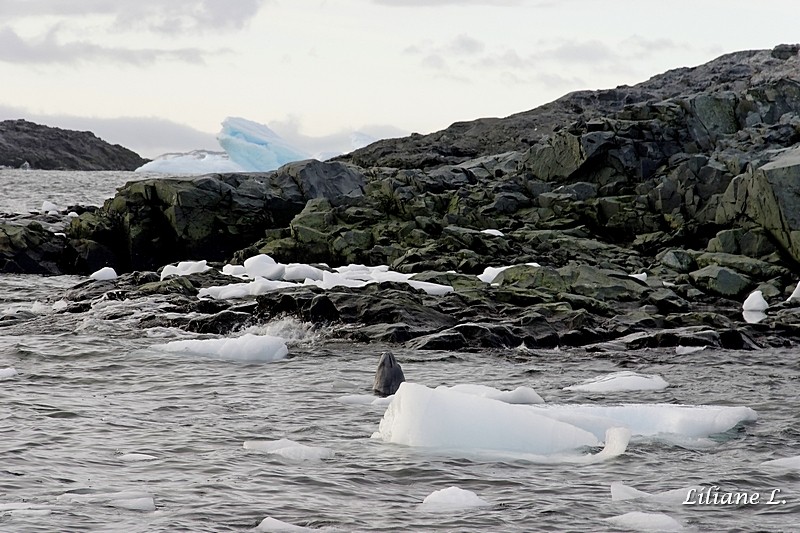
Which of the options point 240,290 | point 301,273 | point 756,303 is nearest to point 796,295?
point 756,303

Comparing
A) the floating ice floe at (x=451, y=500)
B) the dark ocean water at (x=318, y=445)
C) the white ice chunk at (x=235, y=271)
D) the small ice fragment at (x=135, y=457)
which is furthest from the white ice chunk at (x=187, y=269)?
the floating ice floe at (x=451, y=500)

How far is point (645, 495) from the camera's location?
8.70 meters

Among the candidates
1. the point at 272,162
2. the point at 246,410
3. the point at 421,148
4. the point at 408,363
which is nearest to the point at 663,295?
the point at 408,363

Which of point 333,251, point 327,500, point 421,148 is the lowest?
point 327,500

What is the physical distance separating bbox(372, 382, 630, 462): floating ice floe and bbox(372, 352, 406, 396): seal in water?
299 centimetres

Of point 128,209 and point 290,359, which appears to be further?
point 128,209

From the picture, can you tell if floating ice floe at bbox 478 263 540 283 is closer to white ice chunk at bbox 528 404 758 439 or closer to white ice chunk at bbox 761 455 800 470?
white ice chunk at bbox 528 404 758 439

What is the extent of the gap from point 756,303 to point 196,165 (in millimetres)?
98816

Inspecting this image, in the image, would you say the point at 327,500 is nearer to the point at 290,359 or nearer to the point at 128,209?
the point at 290,359

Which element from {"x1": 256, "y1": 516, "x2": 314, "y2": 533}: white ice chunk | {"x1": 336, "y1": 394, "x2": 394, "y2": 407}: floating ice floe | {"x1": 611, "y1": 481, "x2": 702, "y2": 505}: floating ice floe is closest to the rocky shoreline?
{"x1": 336, "y1": 394, "x2": 394, "y2": 407}: floating ice floe

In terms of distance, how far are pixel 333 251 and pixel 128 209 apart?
9.02 metres

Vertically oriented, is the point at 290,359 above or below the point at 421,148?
below

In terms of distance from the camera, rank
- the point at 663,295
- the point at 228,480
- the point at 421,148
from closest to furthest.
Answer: the point at 228,480 < the point at 663,295 < the point at 421,148

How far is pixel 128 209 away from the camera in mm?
35406
